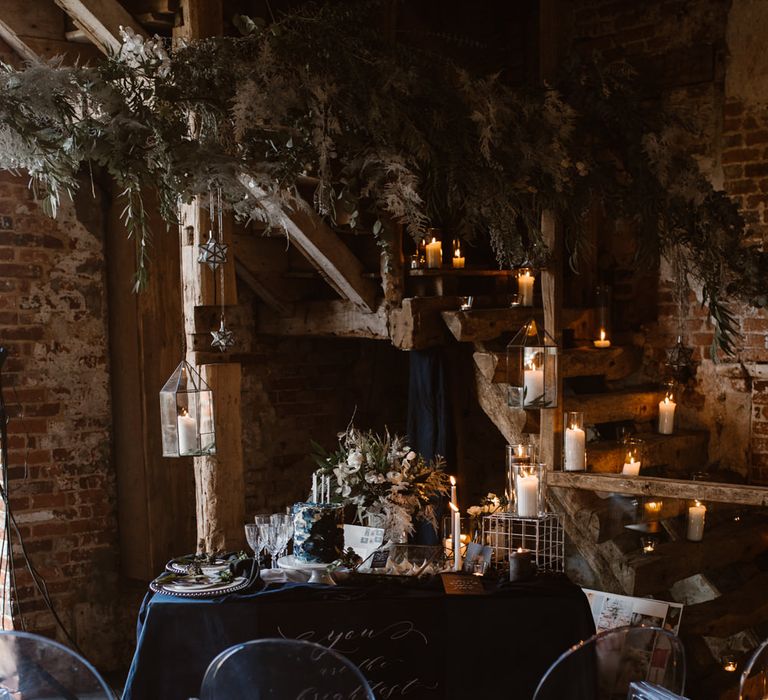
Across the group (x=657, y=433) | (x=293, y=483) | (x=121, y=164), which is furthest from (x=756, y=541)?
(x=121, y=164)

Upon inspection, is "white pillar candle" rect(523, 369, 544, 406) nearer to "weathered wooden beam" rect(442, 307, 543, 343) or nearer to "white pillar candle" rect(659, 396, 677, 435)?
"weathered wooden beam" rect(442, 307, 543, 343)

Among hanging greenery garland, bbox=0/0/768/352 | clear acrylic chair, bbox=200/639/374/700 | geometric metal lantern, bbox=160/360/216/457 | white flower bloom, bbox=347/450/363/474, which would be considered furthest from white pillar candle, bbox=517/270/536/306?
clear acrylic chair, bbox=200/639/374/700

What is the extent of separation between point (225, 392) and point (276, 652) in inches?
64.2

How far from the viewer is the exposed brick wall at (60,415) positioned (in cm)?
451

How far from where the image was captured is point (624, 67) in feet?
12.4

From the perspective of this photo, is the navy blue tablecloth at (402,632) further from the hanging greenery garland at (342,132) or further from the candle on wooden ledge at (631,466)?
the candle on wooden ledge at (631,466)

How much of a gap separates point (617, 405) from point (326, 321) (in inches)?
63.5

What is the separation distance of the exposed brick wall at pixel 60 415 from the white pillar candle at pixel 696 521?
2.92 m

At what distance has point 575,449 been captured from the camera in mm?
4020

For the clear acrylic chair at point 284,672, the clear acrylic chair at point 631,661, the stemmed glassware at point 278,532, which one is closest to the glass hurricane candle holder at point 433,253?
the stemmed glassware at point 278,532

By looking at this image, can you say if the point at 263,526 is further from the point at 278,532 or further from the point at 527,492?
the point at 527,492

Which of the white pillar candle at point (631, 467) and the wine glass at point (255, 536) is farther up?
the white pillar candle at point (631, 467)

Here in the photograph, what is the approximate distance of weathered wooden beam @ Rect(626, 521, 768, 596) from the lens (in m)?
4.03

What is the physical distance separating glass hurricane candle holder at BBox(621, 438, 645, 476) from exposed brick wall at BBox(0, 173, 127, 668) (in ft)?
8.68
